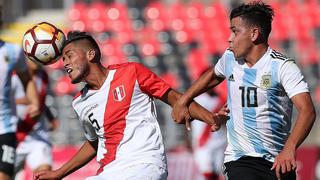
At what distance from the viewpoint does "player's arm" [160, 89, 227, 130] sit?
6705 millimetres

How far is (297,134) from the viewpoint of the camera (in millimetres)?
6266

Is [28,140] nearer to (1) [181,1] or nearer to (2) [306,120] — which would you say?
(2) [306,120]

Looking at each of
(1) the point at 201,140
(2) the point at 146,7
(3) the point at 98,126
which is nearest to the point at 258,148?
(3) the point at 98,126

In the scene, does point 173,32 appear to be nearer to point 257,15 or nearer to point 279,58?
point 257,15

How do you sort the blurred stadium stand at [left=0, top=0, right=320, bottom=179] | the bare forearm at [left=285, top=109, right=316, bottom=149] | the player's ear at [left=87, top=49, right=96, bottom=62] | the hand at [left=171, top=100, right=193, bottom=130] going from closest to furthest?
the bare forearm at [left=285, top=109, right=316, bottom=149]
the hand at [left=171, top=100, right=193, bottom=130]
the player's ear at [left=87, top=49, right=96, bottom=62]
the blurred stadium stand at [left=0, top=0, right=320, bottom=179]

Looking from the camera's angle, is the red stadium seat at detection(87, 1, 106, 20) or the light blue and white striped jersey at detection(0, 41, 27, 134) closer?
the light blue and white striped jersey at detection(0, 41, 27, 134)

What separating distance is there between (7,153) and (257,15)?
3408mm

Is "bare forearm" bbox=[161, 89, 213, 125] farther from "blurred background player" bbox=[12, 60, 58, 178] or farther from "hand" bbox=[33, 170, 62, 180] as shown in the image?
"blurred background player" bbox=[12, 60, 58, 178]

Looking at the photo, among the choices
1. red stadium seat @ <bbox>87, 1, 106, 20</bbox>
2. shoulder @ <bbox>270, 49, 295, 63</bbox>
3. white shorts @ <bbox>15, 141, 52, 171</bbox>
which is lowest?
red stadium seat @ <bbox>87, 1, 106, 20</bbox>

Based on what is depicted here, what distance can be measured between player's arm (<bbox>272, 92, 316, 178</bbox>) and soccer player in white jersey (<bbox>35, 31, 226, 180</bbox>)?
2.38ft

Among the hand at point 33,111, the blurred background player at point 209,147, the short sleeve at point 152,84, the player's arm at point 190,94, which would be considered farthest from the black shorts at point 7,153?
the blurred background player at point 209,147

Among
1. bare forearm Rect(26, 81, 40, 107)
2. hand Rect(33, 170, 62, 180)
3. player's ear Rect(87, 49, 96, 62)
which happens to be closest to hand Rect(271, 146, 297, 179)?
player's ear Rect(87, 49, 96, 62)

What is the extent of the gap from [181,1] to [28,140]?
43.9ft

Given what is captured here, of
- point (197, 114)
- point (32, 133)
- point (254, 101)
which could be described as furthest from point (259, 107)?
point (32, 133)
